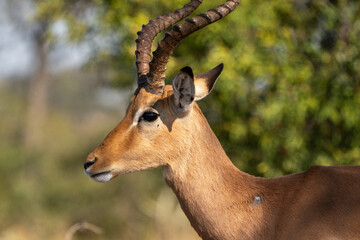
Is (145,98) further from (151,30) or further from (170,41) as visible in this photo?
(151,30)

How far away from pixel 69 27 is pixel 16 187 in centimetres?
965

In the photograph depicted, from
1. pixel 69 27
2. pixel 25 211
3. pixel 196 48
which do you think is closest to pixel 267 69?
pixel 196 48

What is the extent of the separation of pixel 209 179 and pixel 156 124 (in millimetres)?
670

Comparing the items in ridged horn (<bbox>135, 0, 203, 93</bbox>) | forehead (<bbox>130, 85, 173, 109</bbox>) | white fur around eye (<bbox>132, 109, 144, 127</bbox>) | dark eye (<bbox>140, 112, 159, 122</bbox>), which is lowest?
dark eye (<bbox>140, 112, 159, 122</bbox>)

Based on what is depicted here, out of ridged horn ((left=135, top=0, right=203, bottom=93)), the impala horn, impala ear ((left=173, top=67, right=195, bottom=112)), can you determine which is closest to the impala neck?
impala ear ((left=173, top=67, right=195, bottom=112))

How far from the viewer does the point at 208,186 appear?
17.1 ft

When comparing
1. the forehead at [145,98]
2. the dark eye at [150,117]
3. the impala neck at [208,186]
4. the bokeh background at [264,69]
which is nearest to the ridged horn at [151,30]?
the forehead at [145,98]

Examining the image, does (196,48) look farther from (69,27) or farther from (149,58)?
(149,58)

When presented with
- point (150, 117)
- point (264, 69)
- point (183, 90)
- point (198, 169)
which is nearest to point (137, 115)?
point (150, 117)

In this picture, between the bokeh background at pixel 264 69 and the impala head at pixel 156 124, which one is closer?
the impala head at pixel 156 124

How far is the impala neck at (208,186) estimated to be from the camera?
5117mm

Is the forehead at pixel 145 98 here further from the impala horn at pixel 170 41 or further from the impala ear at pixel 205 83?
the impala ear at pixel 205 83

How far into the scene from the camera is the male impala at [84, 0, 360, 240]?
5.05 metres

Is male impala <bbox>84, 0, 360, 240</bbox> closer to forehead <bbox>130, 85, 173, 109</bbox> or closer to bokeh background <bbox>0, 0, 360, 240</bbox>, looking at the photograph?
forehead <bbox>130, 85, 173, 109</bbox>
